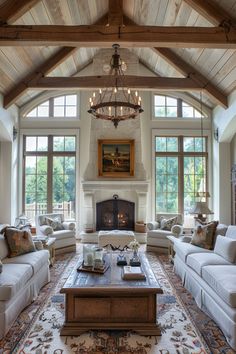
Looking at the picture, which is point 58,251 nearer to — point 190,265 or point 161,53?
point 190,265

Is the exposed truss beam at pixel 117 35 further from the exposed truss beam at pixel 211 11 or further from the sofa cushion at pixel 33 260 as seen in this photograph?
the sofa cushion at pixel 33 260

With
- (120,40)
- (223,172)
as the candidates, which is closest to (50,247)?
(120,40)

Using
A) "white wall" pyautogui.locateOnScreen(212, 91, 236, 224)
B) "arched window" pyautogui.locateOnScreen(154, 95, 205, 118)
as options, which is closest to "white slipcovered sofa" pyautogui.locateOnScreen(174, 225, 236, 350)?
"white wall" pyautogui.locateOnScreen(212, 91, 236, 224)

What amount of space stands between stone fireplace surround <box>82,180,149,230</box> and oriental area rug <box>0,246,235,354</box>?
4.12 m

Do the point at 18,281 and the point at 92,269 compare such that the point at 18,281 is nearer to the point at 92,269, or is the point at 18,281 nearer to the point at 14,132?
the point at 92,269

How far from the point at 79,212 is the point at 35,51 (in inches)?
176

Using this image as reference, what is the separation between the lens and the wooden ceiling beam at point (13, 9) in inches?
174

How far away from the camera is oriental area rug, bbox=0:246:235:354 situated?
2594mm

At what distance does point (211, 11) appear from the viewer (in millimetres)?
4586

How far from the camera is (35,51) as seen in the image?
5.91 m

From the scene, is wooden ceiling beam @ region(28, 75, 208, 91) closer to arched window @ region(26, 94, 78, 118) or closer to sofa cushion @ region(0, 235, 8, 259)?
arched window @ region(26, 94, 78, 118)

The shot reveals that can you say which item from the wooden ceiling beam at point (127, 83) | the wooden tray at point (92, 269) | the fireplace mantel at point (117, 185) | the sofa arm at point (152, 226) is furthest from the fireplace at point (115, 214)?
the wooden tray at point (92, 269)

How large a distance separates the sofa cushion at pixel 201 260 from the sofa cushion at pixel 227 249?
0.23 ft

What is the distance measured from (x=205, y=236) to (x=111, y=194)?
383cm
